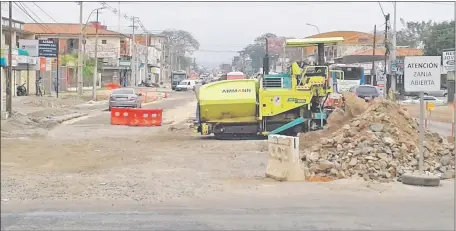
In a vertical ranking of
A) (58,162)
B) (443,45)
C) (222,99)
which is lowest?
(58,162)

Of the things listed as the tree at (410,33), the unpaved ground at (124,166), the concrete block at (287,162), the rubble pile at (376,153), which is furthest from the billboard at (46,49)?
the tree at (410,33)

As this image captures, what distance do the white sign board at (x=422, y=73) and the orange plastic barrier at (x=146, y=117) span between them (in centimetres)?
1840

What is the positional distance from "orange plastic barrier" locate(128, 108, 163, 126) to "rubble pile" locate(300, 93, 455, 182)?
50.8ft

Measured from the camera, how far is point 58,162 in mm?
15969

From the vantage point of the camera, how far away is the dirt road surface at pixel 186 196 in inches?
344

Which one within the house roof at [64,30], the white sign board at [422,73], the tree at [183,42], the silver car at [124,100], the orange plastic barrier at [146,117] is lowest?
the orange plastic barrier at [146,117]

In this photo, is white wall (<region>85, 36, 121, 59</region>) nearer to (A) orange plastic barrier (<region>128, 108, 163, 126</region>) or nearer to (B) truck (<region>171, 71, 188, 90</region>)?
(B) truck (<region>171, 71, 188, 90</region>)

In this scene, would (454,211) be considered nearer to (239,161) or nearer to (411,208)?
(411,208)

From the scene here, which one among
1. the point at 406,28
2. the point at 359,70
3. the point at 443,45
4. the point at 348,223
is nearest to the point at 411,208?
the point at 348,223

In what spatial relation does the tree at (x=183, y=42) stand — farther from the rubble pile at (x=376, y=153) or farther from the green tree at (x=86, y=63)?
the rubble pile at (x=376, y=153)

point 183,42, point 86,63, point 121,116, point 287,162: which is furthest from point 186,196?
point 183,42

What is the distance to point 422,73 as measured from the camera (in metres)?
12.8

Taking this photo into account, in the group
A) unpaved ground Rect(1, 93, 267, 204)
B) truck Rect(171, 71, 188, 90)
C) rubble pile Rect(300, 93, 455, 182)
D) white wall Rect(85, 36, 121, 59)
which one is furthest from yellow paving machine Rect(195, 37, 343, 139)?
white wall Rect(85, 36, 121, 59)

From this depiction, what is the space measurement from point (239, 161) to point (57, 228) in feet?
27.8
